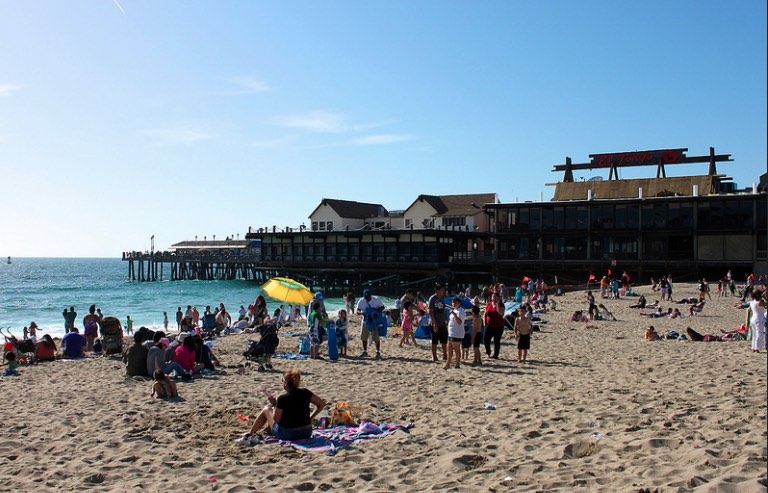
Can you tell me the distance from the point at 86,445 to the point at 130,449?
64cm

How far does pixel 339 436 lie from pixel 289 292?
9015mm

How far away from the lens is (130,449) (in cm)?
742

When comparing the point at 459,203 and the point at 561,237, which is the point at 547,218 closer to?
the point at 561,237

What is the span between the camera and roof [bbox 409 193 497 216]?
61.2 m

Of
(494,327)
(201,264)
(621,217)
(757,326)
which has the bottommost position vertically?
(494,327)

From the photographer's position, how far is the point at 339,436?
766 centimetres

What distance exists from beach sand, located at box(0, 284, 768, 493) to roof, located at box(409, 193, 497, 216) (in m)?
48.5

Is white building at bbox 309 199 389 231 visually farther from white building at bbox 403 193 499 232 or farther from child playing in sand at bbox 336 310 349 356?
child playing in sand at bbox 336 310 349 356

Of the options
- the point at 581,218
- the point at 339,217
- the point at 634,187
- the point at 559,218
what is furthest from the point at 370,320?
the point at 339,217

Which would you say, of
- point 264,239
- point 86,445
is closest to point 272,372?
point 86,445

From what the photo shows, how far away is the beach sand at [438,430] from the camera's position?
19.7ft

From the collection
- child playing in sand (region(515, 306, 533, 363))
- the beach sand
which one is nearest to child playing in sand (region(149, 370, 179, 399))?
the beach sand

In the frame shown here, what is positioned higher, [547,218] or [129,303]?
[547,218]

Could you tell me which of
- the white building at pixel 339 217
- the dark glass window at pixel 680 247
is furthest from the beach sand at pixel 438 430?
the white building at pixel 339 217
